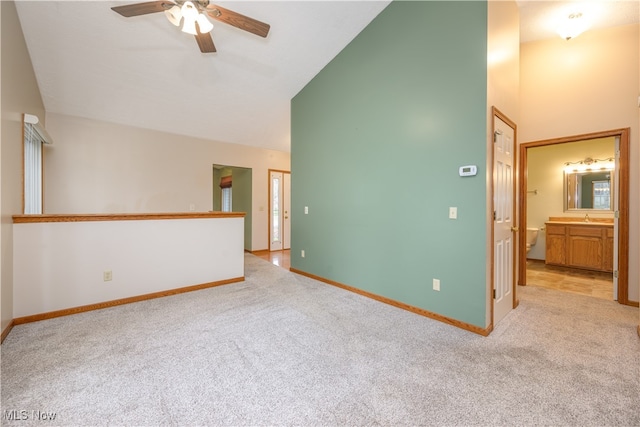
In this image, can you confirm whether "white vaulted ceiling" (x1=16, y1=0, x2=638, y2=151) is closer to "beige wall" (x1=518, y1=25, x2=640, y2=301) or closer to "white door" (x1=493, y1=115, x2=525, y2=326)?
"beige wall" (x1=518, y1=25, x2=640, y2=301)

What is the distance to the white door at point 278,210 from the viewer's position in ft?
22.2

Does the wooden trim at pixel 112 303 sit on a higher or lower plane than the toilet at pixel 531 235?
lower

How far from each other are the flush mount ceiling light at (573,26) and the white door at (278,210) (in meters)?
5.52

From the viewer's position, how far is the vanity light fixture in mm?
4498

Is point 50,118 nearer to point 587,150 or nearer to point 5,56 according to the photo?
point 5,56

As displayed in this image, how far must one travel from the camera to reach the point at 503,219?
2686 mm

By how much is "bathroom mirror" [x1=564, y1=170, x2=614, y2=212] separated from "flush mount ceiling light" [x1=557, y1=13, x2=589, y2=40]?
2.76 metres

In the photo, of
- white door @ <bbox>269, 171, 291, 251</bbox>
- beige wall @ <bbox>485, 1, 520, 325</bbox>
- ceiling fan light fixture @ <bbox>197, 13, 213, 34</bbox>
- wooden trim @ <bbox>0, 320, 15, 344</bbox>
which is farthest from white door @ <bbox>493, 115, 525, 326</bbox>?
white door @ <bbox>269, 171, 291, 251</bbox>

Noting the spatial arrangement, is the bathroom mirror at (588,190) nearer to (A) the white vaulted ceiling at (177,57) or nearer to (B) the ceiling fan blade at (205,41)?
(A) the white vaulted ceiling at (177,57)

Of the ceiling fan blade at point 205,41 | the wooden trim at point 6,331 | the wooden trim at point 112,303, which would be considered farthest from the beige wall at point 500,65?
the wooden trim at point 6,331

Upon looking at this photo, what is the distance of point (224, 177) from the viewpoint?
8.34 meters

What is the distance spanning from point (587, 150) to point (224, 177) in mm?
8577

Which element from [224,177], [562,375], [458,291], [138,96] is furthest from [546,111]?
[224,177]

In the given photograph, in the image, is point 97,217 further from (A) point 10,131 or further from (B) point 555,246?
(B) point 555,246
